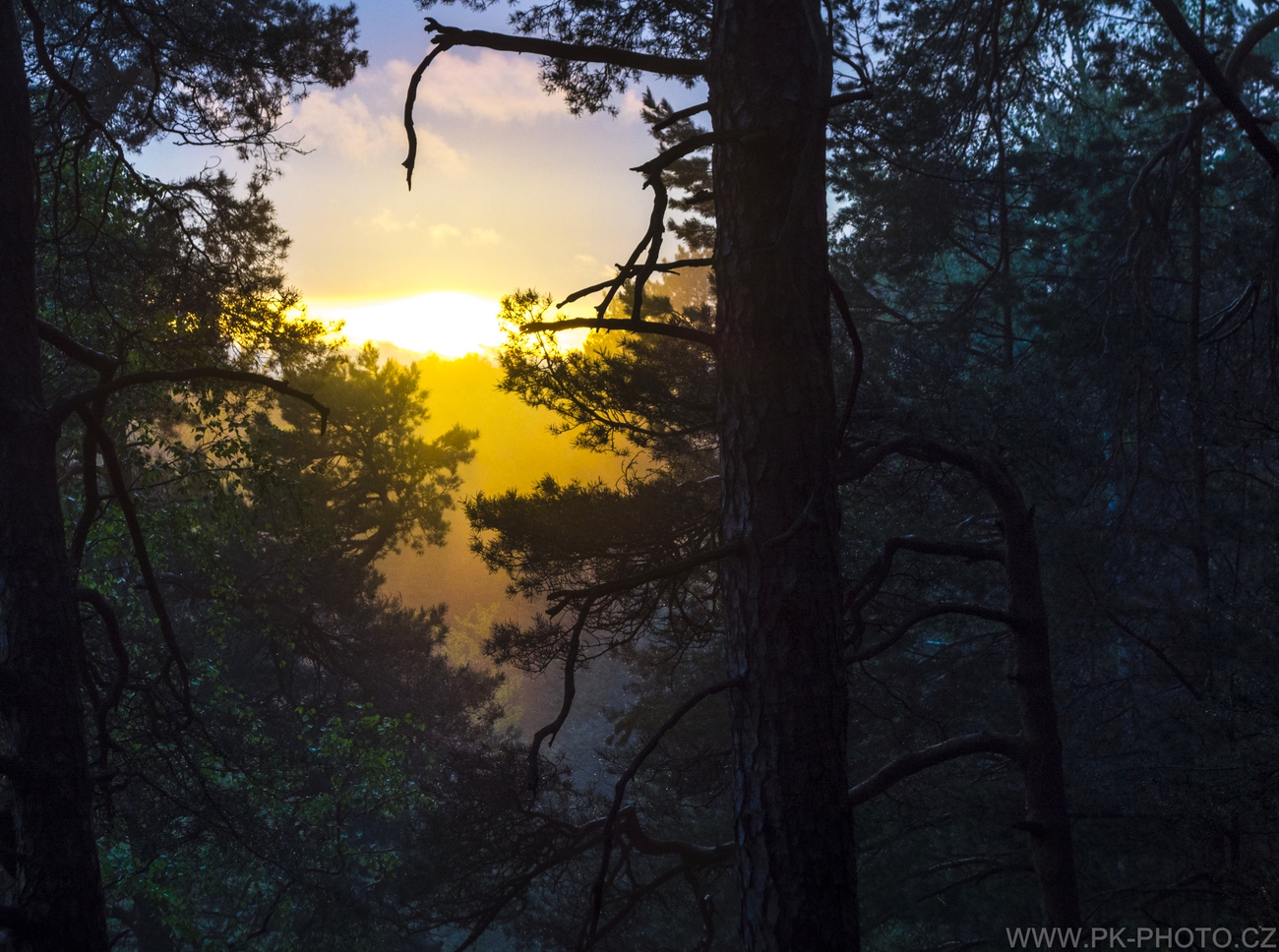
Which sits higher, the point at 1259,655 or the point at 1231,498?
the point at 1231,498

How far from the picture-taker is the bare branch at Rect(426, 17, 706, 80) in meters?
2.42

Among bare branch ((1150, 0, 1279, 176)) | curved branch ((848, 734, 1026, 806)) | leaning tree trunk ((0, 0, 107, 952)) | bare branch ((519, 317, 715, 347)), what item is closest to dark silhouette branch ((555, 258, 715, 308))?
bare branch ((519, 317, 715, 347))

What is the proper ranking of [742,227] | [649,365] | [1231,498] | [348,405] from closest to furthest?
[742,227] → [1231,498] → [649,365] → [348,405]

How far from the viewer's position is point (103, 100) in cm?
854

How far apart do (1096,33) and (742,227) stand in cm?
820

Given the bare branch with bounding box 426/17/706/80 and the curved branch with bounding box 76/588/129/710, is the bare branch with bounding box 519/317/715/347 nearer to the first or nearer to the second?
the bare branch with bounding box 426/17/706/80

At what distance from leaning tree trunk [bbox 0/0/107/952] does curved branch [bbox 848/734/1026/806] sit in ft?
9.84

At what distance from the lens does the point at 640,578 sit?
223 cm

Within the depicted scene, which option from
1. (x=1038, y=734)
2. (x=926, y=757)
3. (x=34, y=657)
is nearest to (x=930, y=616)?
(x=926, y=757)

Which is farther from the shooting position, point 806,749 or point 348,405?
point 348,405

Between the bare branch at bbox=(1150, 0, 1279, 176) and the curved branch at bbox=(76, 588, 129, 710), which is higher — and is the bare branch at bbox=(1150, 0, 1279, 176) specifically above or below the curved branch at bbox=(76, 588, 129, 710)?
above

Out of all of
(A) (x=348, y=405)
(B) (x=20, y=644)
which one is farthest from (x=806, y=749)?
(A) (x=348, y=405)

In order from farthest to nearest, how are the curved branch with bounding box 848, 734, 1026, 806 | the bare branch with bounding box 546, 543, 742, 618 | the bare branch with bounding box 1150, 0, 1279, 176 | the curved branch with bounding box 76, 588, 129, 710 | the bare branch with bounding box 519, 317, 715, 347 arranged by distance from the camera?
the curved branch with bounding box 848, 734, 1026, 806, the curved branch with bounding box 76, 588, 129, 710, the bare branch with bounding box 1150, 0, 1279, 176, the bare branch with bounding box 519, 317, 715, 347, the bare branch with bounding box 546, 543, 742, 618

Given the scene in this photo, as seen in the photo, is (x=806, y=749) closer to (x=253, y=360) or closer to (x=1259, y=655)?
(x=1259, y=655)
